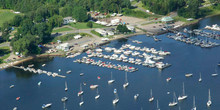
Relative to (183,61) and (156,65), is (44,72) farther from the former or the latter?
(183,61)

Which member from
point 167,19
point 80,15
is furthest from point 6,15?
point 167,19

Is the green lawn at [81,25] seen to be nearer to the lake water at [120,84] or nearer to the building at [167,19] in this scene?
the building at [167,19]

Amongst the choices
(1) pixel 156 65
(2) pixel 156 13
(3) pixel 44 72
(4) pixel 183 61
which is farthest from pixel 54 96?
(2) pixel 156 13

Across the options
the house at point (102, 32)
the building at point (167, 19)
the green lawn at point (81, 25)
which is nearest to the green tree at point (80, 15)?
the green lawn at point (81, 25)

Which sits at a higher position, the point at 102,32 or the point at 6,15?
the point at 6,15

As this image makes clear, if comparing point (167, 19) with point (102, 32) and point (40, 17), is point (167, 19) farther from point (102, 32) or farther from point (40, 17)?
point (40, 17)

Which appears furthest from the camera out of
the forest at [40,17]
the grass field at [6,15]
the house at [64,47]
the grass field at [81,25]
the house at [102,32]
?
the grass field at [6,15]

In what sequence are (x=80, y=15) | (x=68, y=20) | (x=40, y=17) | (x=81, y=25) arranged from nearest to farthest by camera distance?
(x=81, y=25) < (x=40, y=17) < (x=80, y=15) < (x=68, y=20)

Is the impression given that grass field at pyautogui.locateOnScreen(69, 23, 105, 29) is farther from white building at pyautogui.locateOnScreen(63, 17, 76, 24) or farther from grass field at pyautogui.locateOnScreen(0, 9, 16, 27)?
grass field at pyautogui.locateOnScreen(0, 9, 16, 27)

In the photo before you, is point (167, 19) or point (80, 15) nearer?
point (167, 19)
